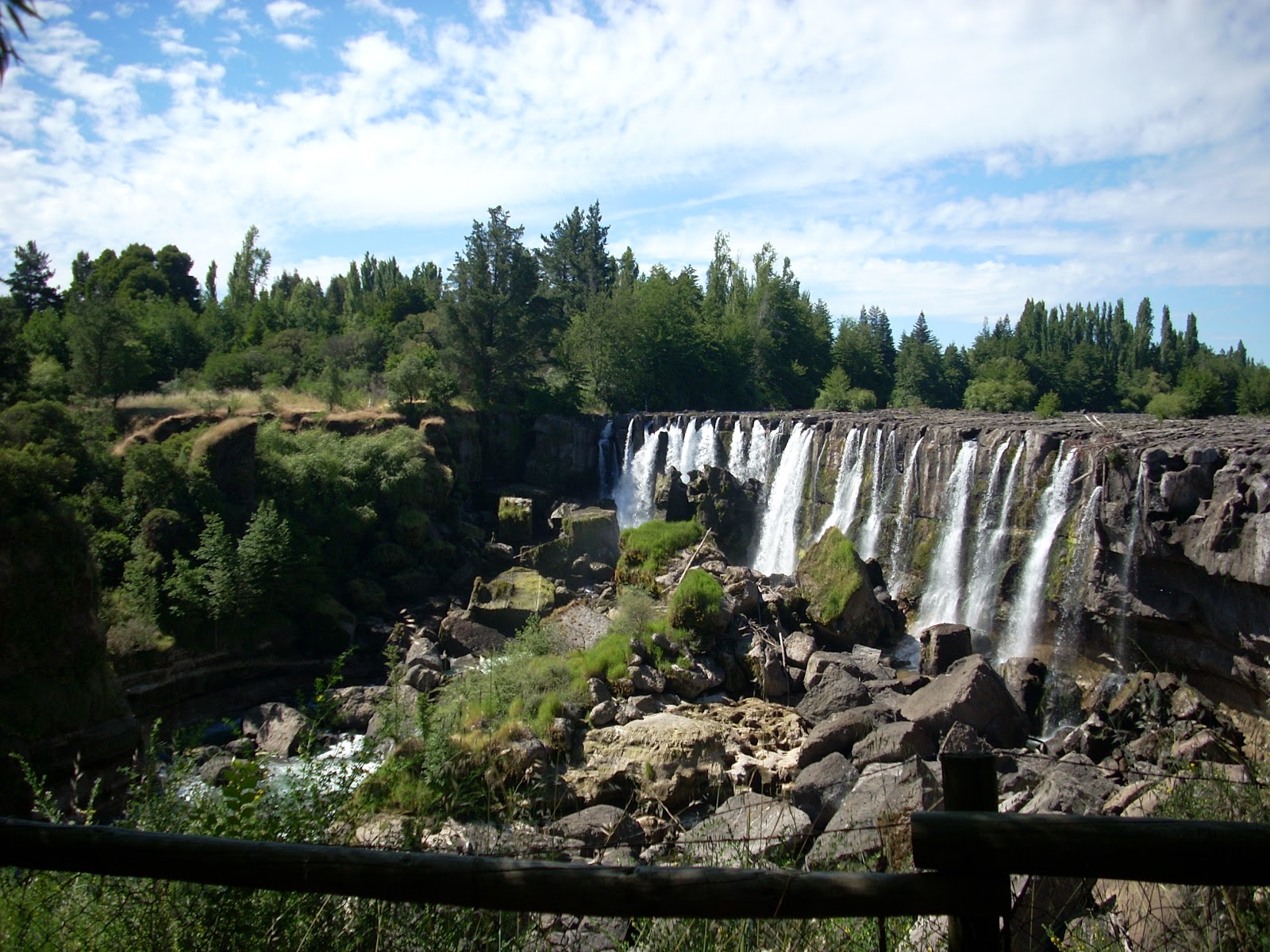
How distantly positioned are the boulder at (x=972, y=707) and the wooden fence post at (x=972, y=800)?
33.6 feet

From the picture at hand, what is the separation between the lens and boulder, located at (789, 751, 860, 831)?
9.90 meters

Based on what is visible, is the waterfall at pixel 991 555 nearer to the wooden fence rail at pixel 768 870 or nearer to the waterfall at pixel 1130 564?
the waterfall at pixel 1130 564

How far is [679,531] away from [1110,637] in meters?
9.94

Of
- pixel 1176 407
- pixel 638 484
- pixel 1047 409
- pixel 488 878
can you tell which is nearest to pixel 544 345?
pixel 638 484

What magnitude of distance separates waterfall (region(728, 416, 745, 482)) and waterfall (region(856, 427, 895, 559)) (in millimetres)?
5819

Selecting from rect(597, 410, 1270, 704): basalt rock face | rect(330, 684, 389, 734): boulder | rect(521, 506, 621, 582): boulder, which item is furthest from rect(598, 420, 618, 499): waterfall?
rect(330, 684, 389, 734): boulder

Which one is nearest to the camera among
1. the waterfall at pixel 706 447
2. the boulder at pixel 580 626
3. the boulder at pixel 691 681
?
the boulder at pixel 691 681

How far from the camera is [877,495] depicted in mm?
23562

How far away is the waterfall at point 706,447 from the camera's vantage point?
29.8m

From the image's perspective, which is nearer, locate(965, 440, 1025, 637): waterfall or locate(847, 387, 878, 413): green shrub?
locate(965, 440, 1025, 637): waterfall

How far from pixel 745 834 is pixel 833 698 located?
27.8 ft

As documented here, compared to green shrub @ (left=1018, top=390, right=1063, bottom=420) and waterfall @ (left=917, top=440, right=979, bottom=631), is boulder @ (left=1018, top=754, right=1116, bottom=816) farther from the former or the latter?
green shrub @ (left=1018, top=390, right=1063, bottom=420)

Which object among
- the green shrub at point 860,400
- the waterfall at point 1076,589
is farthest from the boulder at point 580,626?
the green shrub at point 860,400

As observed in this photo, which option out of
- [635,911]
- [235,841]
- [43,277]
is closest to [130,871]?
[235,841]
